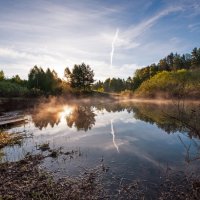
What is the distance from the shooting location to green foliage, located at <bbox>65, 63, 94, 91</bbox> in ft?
393

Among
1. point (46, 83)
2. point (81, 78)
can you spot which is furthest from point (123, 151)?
point (81, 78)

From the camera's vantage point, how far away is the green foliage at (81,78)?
4719 inches

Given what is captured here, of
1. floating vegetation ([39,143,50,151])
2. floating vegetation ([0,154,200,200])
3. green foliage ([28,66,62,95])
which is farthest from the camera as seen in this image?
green foliage ([28,66,62,95])

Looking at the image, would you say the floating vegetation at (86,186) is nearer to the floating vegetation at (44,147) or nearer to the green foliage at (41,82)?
the floating vegetation at (44,147)

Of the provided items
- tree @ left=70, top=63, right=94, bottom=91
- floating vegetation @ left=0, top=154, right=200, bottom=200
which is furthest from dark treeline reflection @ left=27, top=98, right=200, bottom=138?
tree @ left=70, top=63, right=94, bottom=91

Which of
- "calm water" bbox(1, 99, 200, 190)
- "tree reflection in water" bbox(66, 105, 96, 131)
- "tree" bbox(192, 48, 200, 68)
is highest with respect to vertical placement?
"tree" bbox(192, 48, 200, 68)

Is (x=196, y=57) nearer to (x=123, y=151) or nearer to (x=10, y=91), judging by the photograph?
(x=10, y=91)

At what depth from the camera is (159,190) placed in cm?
1211

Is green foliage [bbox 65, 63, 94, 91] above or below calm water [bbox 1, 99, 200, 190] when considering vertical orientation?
above

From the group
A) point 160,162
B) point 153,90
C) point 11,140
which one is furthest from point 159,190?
point 153,90

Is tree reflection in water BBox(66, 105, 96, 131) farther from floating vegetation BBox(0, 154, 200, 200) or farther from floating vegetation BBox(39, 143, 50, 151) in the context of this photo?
floating vegetation BBox(0, 154, 200, 200)

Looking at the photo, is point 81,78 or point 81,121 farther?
point 81,78

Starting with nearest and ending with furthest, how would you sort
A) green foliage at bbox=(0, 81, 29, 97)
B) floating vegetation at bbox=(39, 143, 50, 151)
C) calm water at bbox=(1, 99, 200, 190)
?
calm water at bbox=(1, 99, 200, 190), floating vegetation at bbox=(39, 143, 50, 151), green foliage at bbox=(0, 81, 29, 97)

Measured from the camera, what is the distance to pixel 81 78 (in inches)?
4719
